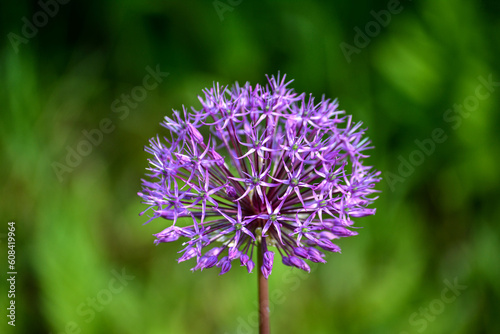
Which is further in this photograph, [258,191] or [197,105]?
[197,105]

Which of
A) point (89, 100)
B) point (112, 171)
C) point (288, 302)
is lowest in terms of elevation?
point (288, 302)

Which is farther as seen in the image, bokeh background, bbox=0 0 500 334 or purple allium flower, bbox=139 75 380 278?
bokeh background, bbox=0 0 500 334

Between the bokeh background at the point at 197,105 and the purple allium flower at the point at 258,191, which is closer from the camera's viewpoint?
the purple allium flower at the point at 258,191

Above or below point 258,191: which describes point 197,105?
above

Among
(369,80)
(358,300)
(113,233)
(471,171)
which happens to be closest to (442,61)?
(369,80)

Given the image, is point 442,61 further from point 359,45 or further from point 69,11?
point 69,11

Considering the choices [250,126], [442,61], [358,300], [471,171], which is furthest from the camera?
[442,61]

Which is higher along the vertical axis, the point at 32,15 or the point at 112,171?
the point at 32,15

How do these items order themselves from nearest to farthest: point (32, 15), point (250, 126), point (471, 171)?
1. point (250, 126)
2. point (471, 171)
3. point (32, 15)
